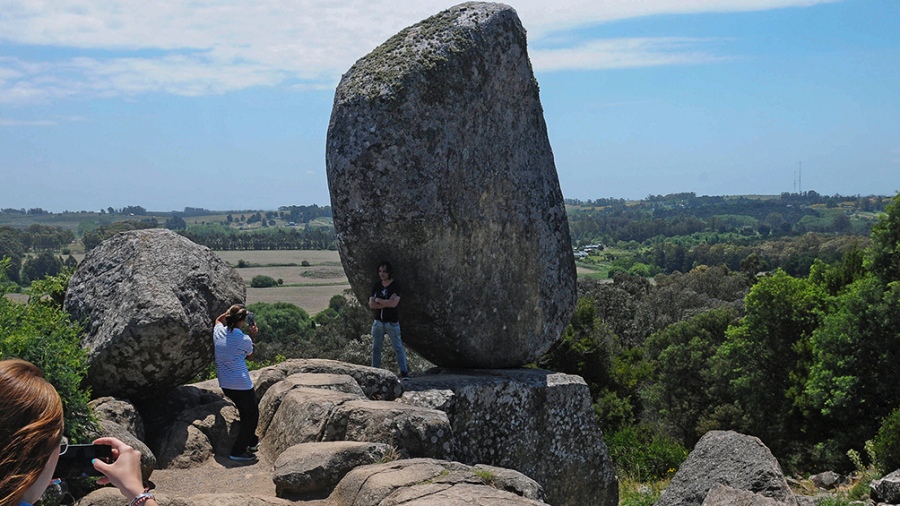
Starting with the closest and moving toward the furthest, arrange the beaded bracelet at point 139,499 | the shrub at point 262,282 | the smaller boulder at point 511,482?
the beaded bracelet at point 139,499, the smaller boulder at point 511,482, the shrub at point 262,282

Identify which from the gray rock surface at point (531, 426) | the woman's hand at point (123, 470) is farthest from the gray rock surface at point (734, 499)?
the woman's hand at point (123, 470)

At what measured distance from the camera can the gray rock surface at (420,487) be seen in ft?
23.1

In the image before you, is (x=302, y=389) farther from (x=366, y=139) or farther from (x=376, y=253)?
(x=366, y=139)

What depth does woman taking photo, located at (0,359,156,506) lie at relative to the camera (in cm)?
277

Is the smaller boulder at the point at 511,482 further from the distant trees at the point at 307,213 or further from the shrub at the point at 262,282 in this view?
the distant trees at the point at 307,213

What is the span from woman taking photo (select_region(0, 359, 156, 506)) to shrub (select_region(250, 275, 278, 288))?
82078 mm

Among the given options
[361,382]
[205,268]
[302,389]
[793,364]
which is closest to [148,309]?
[205,268]

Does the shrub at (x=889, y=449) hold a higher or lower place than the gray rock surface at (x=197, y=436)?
lower

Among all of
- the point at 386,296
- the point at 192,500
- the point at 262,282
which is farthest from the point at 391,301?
the point at 262,282

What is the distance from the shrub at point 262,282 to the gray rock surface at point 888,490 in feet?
243

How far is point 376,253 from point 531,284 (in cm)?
284

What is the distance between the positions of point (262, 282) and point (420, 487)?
259 ft

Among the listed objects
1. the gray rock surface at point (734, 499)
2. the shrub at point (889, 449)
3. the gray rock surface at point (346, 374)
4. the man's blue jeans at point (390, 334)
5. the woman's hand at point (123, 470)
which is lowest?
the shrub at point (889, 449)

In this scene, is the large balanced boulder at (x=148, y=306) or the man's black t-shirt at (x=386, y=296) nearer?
the large balanced boulder at (x=148, y=306)
